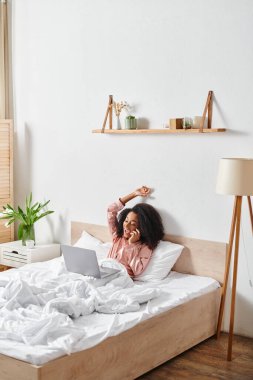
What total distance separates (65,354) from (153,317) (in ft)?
2.43

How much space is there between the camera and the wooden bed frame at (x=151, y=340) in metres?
2.99

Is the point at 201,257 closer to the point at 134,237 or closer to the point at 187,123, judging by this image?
the point at 134,237

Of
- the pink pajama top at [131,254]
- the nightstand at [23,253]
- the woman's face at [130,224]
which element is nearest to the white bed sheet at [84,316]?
the pink pajama top at [131,254]

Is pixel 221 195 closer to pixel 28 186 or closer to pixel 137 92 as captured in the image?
pixel 137 92

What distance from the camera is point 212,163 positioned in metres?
4.26

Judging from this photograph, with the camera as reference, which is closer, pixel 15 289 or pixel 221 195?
pixel 15 289

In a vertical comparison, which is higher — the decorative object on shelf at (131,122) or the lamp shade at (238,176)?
the decorative object on shelf at (131,122)

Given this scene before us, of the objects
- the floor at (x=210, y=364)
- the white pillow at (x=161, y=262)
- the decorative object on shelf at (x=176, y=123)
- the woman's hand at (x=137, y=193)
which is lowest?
the floor at (x=210, y=364)

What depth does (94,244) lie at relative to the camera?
4.77m

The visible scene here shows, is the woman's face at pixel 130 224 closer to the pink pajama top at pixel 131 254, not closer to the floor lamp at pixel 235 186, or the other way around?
the pink pajama top at pixel 131 254

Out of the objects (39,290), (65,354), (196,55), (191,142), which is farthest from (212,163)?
(65,354)

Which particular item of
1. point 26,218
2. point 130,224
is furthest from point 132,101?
point 26,218

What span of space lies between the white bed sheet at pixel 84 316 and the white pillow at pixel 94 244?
0.33m

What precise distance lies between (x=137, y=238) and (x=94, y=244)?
50 cm
